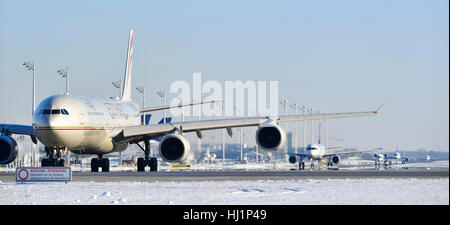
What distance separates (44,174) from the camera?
28.4m

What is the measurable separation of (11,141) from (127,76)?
1254 cm

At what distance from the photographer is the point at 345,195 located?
67.9ft

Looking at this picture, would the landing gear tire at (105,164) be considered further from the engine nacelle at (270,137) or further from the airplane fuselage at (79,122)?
the engine nacelle at (270,137)

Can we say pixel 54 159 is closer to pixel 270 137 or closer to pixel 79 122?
pixel 79 122

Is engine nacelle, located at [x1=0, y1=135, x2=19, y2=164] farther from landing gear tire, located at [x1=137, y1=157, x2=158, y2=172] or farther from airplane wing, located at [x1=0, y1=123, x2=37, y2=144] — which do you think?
landing gear tire, located at [x1=137, y1=157, x2=158, y2=172]

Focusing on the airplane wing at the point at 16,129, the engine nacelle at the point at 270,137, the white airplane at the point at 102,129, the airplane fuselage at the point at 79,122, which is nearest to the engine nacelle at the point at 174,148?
the white airplane at the point at 102,129

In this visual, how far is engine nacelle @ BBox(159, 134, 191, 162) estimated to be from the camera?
3788 cm

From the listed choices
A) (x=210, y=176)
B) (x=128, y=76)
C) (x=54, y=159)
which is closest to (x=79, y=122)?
(x=54, y=159)

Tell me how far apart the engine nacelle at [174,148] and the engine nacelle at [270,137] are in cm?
372

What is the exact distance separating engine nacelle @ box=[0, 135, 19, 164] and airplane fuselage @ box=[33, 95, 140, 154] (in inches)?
90.3

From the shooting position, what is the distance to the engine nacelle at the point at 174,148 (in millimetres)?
37875

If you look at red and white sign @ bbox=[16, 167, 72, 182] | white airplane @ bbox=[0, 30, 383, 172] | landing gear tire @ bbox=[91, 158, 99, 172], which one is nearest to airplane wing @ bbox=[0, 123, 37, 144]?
white airplane @ bbox=[0, 30, 383, 172]
